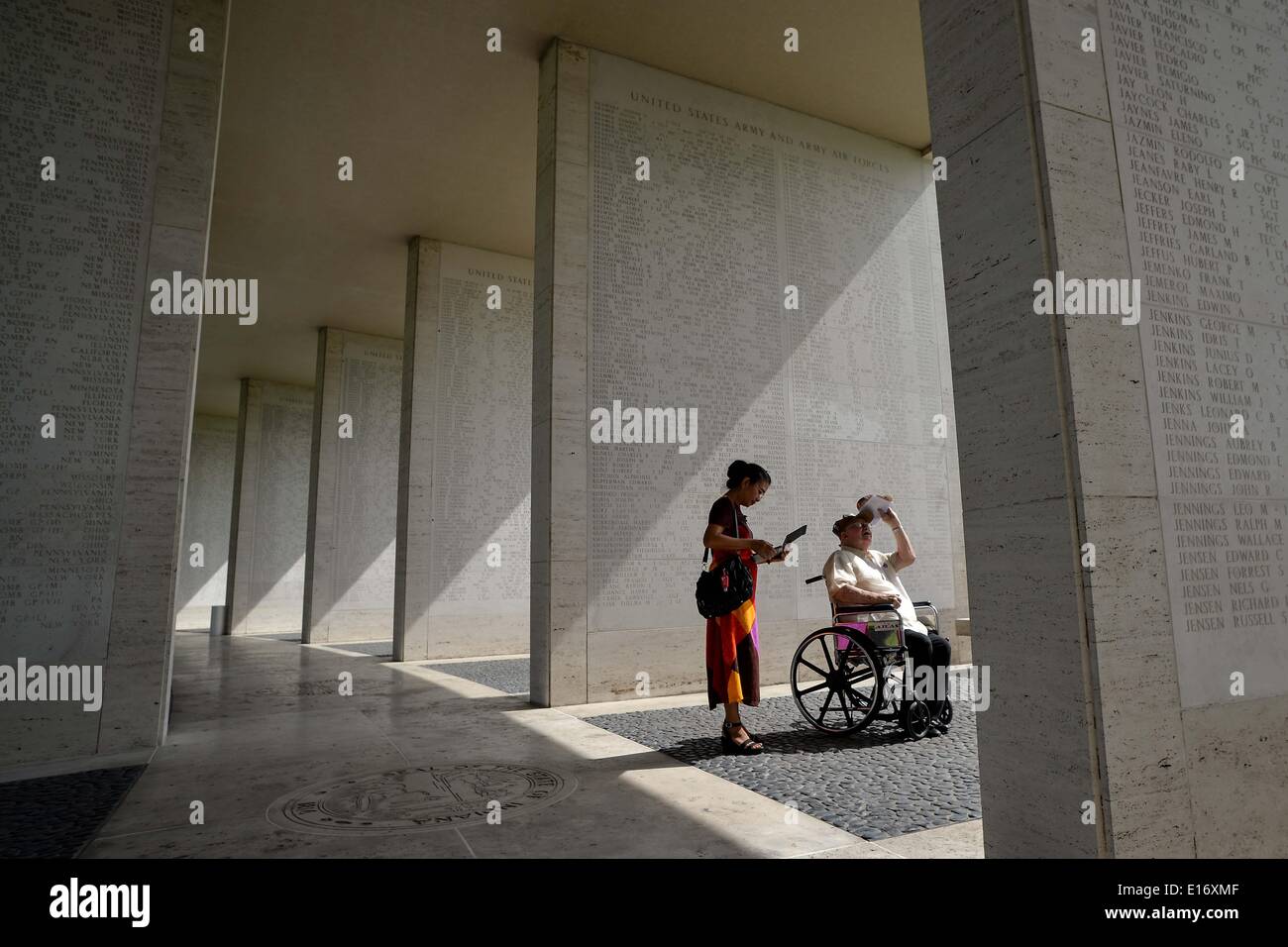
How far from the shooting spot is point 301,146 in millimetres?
8867

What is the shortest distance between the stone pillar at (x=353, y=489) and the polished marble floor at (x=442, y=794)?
732 centimetres

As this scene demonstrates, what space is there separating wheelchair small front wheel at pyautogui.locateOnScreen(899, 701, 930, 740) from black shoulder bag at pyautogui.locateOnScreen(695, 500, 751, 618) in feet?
4.06

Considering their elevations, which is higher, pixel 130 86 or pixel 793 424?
pixel 130 86

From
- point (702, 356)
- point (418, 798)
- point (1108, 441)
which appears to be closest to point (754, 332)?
point (702, 356)

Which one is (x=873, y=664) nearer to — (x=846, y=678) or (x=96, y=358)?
(x=846, y=678)

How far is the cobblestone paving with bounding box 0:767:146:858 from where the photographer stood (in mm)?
2795

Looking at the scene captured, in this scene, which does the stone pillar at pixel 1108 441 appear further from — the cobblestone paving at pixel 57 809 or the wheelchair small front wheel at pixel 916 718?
the cobblestone paving at pixel 57 809

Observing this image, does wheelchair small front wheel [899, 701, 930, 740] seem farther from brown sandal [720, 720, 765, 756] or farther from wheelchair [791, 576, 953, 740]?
brown sandal [720, 720, 765, 756]

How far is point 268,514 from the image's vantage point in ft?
55.9

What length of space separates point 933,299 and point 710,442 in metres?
3.87

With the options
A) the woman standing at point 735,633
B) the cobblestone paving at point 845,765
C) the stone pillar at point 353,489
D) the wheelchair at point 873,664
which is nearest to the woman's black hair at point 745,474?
the woman standing at point 735,633

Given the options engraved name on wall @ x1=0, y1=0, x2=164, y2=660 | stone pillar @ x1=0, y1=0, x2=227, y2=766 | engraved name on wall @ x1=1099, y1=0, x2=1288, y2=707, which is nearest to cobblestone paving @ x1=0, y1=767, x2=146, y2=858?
stone pillar @ x1=0, y1=0, x2=227, y2=766
